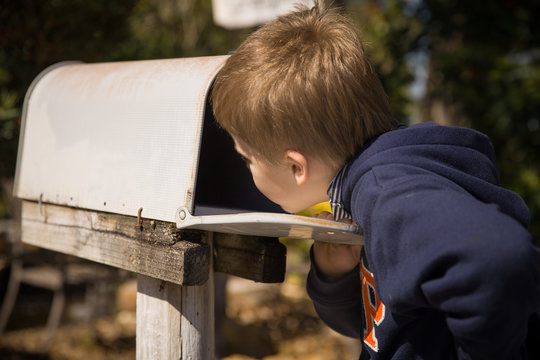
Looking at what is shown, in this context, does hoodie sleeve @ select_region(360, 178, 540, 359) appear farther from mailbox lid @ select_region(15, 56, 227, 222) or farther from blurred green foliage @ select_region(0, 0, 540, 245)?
blurred green foliage @ select_region(0, 0, 540, 245)

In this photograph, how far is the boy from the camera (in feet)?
2.58

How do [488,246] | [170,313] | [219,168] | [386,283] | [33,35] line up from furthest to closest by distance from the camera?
[33,35], [219,168], [170,313], [386,283], [488,246]

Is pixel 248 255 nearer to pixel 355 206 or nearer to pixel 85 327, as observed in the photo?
pixel 355 206

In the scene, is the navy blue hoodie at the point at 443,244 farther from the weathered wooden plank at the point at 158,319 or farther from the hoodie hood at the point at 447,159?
the weathered wooden plank at the point at 158,319

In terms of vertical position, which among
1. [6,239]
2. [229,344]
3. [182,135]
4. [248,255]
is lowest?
[229,344]

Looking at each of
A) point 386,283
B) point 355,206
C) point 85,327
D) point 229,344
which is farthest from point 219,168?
point 85,327

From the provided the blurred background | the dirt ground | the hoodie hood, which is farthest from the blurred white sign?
the dirt ground

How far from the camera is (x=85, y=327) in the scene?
3891mm

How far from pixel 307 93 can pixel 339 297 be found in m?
0.62

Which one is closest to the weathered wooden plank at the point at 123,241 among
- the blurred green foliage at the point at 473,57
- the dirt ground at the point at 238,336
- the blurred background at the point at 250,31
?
the blurred background at the point at 250,31

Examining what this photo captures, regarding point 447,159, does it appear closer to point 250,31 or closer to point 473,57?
point 473,57

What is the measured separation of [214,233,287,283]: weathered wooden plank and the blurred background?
1177mm

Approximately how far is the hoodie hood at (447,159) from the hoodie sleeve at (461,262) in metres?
0.08

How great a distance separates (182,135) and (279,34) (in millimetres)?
329
